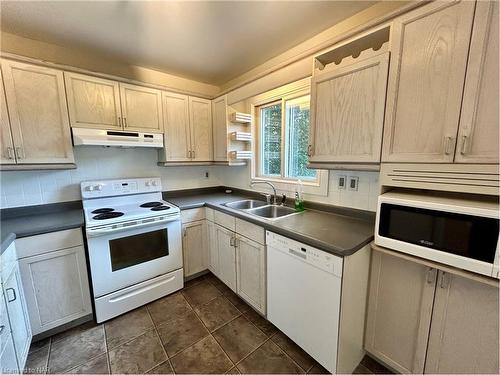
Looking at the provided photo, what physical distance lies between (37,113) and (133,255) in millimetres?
1417

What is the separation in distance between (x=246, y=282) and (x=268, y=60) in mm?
2251

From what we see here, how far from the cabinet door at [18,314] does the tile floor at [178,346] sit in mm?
173

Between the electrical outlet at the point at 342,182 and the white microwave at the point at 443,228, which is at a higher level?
the electrical outlet at the point at 342,182

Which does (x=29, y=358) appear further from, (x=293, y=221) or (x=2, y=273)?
(x=293, y=221)

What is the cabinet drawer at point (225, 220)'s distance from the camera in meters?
2.00

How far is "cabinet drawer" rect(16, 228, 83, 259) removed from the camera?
1511 millimetres

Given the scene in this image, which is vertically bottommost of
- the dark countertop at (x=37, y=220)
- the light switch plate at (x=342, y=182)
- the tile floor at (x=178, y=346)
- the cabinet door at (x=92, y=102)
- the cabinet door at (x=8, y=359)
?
the tile floor at (x=178, y=346)

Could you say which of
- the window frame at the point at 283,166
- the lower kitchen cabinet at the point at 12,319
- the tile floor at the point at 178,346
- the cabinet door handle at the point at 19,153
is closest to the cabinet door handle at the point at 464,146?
the window frame at the point at 283,166

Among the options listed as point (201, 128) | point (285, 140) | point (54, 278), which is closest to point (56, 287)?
point (54, 278)

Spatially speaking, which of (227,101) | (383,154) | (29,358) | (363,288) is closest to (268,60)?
(227,101)

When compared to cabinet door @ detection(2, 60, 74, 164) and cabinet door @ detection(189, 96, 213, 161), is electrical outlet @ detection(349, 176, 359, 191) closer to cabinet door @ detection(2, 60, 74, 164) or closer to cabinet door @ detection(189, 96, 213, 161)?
cabinet door @ detection(189, 96, 213, 161)

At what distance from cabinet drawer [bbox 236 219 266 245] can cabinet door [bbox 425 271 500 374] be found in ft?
3.56

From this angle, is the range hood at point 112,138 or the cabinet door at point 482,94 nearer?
the cabinet door at point 482,94

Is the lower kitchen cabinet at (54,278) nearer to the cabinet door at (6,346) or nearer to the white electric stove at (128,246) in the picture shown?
the white electric stove at (128,246)
